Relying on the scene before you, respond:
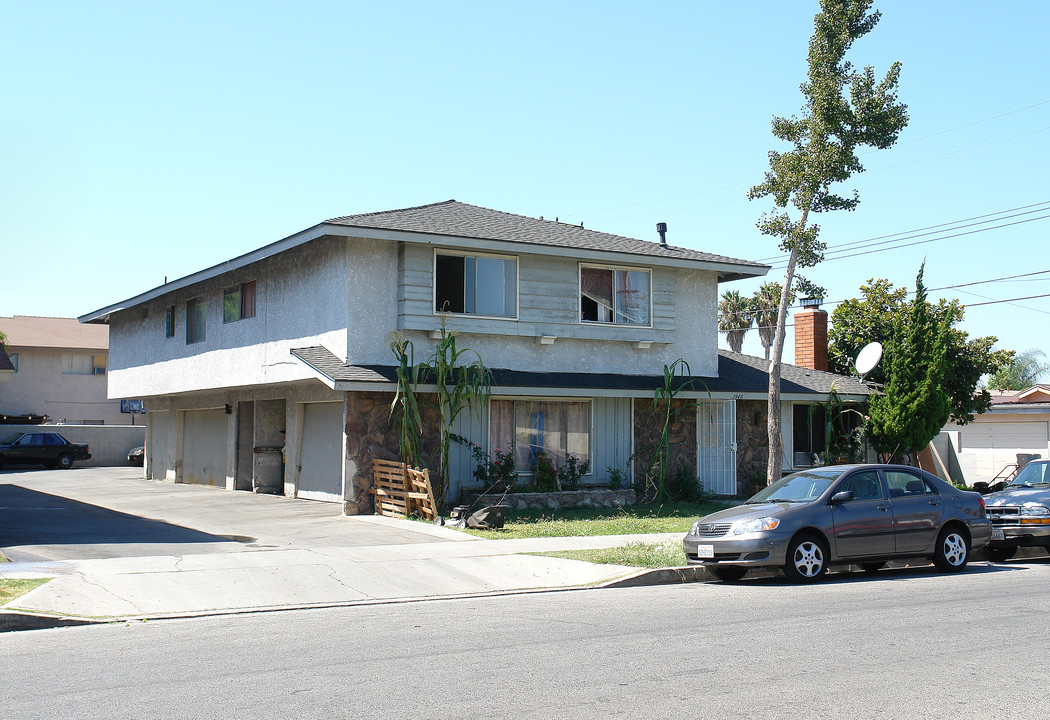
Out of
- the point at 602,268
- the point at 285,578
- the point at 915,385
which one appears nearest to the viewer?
the point at 285,578

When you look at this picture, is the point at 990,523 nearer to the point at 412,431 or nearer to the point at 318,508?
the point at 412,431

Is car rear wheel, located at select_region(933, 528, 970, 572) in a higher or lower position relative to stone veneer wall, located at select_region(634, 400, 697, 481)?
lower

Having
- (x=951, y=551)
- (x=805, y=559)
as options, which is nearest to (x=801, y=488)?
(x=805, y=559)

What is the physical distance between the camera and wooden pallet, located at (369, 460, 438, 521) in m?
18.1

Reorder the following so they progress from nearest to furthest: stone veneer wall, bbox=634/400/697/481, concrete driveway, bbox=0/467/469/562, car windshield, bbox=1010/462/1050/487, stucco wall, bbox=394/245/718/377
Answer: concrete driveway, bbox=0/467/469/562 → car windshield, bbox=1010/462/1050/487 → stucco wall, bbox=394/245/718/377 → stone veneer wall, bbox=634/400/697/481

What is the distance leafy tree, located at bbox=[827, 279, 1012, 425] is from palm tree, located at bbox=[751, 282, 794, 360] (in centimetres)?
2475

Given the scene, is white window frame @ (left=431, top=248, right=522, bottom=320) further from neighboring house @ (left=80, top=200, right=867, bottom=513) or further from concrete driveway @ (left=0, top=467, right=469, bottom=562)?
concrete driveway @ (left=0, top=467, right=469, bottom=562)

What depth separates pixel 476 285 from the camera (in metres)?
20.9

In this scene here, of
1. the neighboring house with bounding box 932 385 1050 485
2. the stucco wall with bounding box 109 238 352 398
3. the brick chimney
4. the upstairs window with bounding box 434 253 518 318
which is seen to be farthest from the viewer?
the neighboring house with bounding box 932 385 1050 485

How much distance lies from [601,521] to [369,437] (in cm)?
492

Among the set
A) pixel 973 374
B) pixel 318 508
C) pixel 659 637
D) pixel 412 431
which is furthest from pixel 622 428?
pixel 659 637

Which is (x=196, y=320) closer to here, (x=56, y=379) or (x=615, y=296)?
(x=615, y=296)

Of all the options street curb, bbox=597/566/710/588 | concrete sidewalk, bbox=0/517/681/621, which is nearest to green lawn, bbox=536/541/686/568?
street curb, bbox=597/566/710/588

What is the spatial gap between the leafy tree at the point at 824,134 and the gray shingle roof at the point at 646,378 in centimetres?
255
